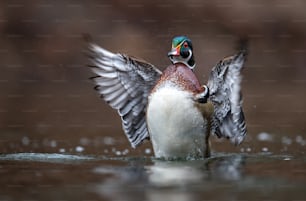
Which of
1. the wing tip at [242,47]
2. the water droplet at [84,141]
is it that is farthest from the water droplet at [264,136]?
the wing tip at [242,47]

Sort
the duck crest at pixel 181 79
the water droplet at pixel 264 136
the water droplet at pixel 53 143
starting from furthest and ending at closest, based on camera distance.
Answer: the water droplet at pixel 264 136
the water droplet at pixel 53 143
the duck crest at pixel 181 79

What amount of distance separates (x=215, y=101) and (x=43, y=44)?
11.3m

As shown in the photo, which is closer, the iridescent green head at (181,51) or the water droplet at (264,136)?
the iridescent green head at (181,51)

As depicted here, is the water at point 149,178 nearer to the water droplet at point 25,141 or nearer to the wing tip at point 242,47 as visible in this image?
the wing tip at point 242,47

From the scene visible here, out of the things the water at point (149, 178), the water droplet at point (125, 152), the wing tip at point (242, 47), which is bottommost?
the water at point (149, 178)

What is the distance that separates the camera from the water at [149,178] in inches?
310

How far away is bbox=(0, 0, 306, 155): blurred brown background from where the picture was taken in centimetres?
1934

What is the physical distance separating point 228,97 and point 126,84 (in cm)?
110

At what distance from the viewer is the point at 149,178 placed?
884 centimetres

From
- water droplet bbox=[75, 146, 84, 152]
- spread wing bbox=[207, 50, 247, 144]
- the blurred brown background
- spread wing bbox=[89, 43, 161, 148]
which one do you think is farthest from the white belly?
the blurred brown background

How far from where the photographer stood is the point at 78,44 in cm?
2159

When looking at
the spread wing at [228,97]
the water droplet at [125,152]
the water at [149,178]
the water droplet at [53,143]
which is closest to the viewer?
the water at [149,178]

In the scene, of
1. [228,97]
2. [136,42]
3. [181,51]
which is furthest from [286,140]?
[136,42]

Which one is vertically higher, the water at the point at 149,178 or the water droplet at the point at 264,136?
the water droplet at the point at 264,136
